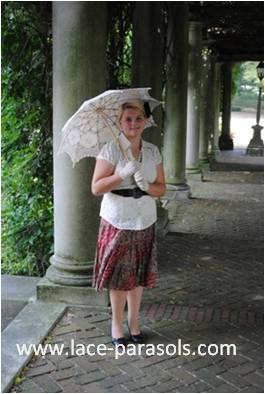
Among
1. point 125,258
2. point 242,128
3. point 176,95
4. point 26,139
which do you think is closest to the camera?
point 125,258

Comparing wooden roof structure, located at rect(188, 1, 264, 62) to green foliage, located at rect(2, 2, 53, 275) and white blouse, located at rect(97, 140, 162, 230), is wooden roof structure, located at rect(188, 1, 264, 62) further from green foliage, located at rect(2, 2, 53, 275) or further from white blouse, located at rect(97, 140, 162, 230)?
white blouse, located at rect(97, 140, 162, 230)

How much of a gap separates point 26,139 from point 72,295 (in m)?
2.12

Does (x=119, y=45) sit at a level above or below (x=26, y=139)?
above

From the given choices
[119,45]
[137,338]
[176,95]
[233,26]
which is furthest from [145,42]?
[233,26]

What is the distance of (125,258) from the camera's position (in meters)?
3.78

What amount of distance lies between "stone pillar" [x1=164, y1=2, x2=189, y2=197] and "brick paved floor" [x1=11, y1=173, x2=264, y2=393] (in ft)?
9.52

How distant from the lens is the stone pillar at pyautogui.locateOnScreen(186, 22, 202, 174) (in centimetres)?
1181

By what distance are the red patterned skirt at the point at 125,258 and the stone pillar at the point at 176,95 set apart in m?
6.01

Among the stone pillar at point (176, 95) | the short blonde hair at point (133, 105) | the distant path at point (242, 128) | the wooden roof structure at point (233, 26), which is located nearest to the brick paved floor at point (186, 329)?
the short blonde hair at point (133, 105)

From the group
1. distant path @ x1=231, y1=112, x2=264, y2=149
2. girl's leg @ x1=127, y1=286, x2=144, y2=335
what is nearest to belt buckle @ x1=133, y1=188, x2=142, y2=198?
girl's leg @ x1=127, y1=286, x2=144, y2=335

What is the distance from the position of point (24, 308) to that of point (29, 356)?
0.82m

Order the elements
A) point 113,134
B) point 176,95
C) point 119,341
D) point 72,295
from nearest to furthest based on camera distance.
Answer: point 113,134, point 119,341, point 72,295, point 176,95

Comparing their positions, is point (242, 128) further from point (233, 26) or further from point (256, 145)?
point (233, 26)

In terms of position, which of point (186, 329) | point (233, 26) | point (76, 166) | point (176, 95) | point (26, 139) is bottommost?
point (186, 329)
